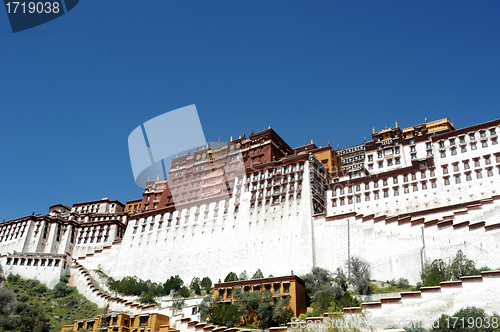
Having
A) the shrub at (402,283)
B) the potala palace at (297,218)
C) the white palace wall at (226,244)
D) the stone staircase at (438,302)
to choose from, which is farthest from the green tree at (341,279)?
the stone staircase at (438,302)

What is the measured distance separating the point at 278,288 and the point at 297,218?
58.6ft

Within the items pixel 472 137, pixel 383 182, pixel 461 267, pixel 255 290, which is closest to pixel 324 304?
pixel 255 290

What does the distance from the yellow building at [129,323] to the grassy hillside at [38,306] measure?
572 cm

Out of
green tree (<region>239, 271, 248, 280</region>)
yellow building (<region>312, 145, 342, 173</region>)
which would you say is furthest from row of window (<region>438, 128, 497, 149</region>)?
green tree (<region>239, 271, 248, 280</region>)

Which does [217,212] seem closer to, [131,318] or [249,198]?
[249,198]

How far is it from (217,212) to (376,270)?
89.7ft

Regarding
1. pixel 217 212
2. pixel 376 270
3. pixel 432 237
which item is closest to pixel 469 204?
pixel 432 237

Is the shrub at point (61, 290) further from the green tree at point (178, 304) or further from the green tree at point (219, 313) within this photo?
the green tree at point (219, 313)

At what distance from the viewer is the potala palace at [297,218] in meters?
47.2

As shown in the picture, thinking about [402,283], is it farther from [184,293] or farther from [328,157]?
[328,157]

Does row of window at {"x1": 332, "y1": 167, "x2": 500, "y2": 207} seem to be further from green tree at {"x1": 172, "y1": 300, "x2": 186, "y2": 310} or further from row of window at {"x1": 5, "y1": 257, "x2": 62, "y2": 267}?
row of window at {"x1": 5, "y1": 257, "x2": 62, "y2": 267}

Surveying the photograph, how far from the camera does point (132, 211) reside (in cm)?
9831

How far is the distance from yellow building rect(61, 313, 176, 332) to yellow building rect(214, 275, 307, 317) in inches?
239

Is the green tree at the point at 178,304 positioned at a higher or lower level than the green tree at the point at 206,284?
lower
